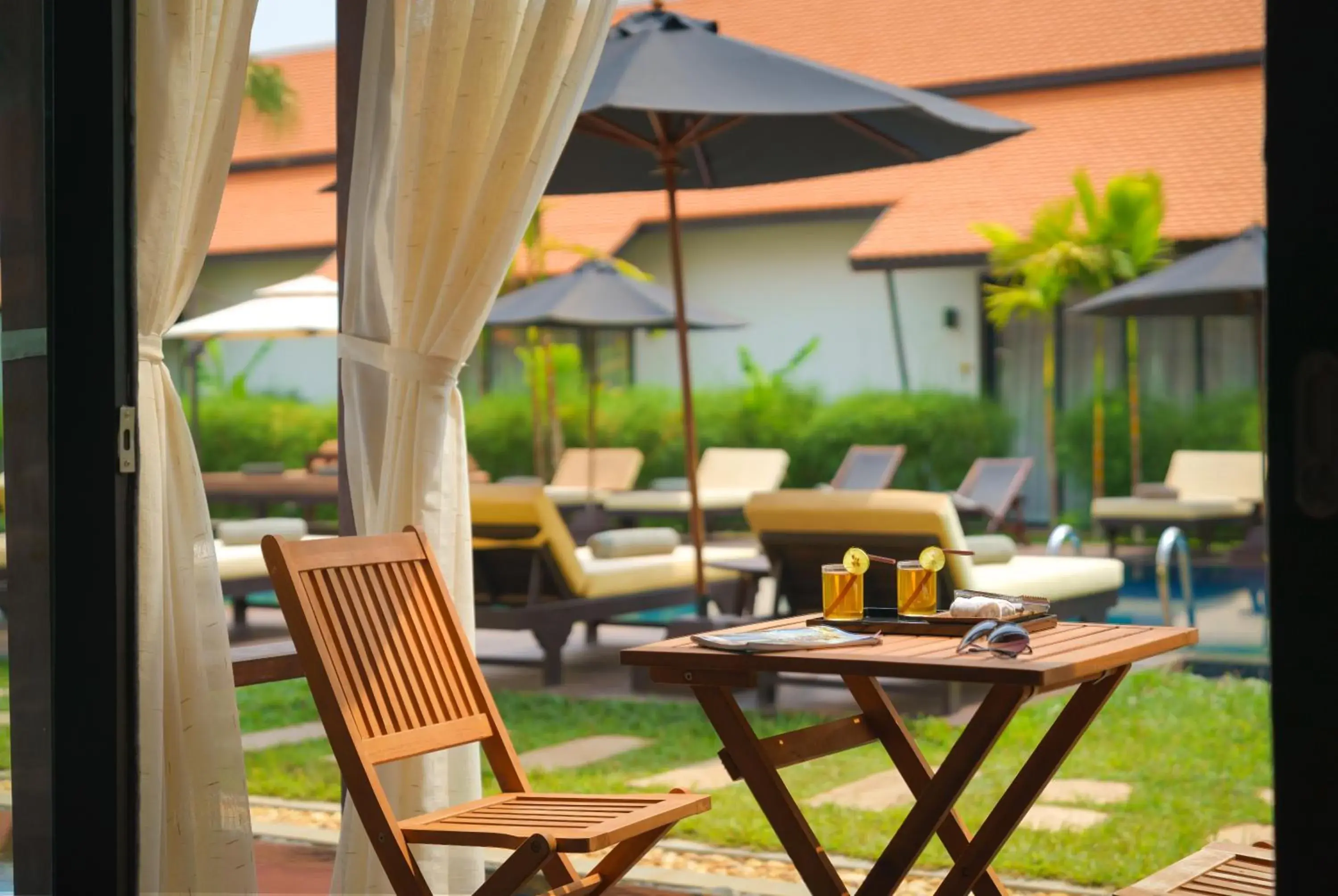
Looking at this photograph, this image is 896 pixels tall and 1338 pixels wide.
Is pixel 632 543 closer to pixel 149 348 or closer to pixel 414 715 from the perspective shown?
pixel 414 715

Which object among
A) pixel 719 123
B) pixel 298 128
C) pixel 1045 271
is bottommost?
pixel 1045 271

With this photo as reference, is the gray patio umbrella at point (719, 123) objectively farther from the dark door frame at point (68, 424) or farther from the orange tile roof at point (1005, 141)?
the orange tile roof at point (1005, 141)

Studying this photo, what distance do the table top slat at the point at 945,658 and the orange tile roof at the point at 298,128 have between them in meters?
20.1

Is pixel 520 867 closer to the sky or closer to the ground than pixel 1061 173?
closer to the ground

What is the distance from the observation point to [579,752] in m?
6.02

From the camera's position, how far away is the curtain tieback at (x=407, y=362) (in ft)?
12.5

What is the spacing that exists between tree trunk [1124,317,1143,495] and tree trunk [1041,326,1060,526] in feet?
2.30

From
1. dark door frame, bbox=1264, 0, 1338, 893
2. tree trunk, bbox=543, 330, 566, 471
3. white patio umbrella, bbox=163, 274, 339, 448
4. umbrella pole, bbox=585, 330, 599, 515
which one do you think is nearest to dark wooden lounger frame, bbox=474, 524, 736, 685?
white patio umbrella, bbox=163, 274, 339, 448

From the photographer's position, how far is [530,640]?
9.20 meters

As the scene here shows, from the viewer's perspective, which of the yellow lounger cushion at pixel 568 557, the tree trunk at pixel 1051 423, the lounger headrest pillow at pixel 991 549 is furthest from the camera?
the tree trunk at pixel 1051 423

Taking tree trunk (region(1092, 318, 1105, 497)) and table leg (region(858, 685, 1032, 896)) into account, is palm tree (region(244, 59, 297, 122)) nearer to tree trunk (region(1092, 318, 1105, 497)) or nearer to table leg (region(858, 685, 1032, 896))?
tree trunk (region(1092, 318, 1105, 497))

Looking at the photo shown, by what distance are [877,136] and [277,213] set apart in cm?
1562

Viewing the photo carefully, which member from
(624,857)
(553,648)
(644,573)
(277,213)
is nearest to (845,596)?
(624,857)

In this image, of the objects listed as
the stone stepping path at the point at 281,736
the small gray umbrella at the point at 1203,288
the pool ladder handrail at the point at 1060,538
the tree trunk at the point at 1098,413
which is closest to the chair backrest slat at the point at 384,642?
the stone stepping path at the point at 281,736
